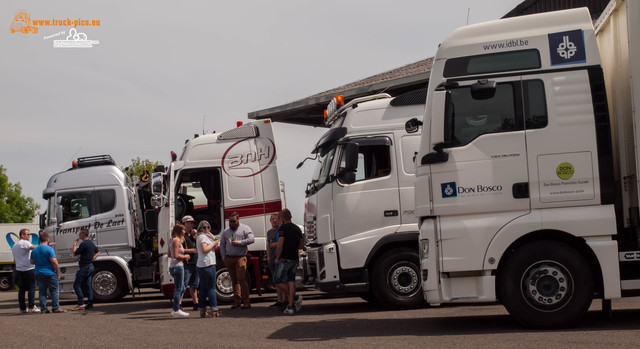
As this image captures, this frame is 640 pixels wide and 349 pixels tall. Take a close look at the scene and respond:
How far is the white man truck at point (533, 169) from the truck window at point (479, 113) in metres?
0.01

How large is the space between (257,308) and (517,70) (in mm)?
6978

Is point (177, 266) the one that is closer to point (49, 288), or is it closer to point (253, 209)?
point (253, 209)

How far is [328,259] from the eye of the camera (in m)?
11.8

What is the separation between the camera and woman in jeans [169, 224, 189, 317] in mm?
12766

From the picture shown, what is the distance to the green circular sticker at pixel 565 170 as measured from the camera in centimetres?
857

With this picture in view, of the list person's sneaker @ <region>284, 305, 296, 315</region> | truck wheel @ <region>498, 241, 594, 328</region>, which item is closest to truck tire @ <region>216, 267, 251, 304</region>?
person's sneaker @ <region>284, 305, 296, 315</region>

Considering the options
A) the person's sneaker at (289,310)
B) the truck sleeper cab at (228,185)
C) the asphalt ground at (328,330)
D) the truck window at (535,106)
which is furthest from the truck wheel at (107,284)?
the truck window at (535,106)

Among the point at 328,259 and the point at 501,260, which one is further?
the point at 328,259

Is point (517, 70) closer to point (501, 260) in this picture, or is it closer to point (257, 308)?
point (501, 260)

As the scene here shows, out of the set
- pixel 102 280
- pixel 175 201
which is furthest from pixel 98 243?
pixel 175 201

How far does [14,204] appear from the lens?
53.2m

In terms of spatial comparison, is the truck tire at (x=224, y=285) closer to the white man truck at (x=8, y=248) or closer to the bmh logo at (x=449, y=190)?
the bmh logo at (x=449, y=190)

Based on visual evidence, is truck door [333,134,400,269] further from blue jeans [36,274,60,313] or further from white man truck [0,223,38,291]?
white man truck [0,223,38,291]

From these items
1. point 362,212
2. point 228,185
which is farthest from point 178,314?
point 362,212
